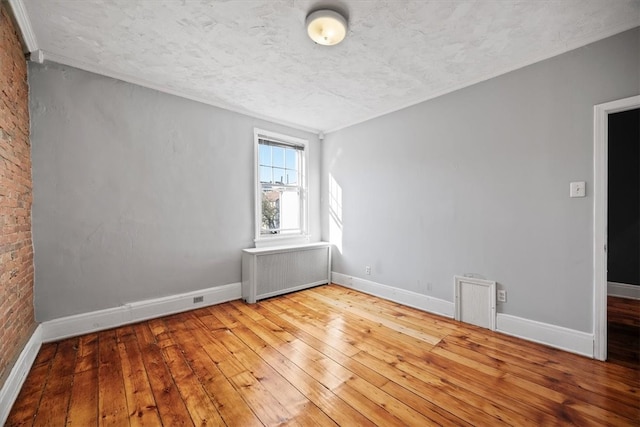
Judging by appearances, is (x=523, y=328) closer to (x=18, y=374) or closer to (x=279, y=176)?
(x=279, y=176)

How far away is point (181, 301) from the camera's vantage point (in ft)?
10.7

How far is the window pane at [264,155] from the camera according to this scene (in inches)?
161

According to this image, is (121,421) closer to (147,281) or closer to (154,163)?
(147,281)

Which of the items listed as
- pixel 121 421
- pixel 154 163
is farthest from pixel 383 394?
pixel 154 163

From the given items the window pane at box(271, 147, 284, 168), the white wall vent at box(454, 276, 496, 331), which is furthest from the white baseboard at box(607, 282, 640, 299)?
the window pane at box(271, 147, 284, 168)

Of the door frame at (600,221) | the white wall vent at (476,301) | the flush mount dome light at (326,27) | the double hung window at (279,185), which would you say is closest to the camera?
the flush mount dome light at (326,27)

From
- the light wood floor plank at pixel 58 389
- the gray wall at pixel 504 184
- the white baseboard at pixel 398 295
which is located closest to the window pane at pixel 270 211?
the white baseboard at pixel 398 295

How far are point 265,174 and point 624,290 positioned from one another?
5.36 meters

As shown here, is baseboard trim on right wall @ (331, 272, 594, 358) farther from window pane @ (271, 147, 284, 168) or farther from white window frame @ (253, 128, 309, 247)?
window pane @ (271, 147, 284, 168)

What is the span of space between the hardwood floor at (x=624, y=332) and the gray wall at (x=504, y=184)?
0.34 m

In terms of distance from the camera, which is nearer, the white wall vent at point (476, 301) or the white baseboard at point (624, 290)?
the white wall vent at point (476, 301)

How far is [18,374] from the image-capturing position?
1862mm

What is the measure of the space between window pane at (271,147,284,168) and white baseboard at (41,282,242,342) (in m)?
1.93

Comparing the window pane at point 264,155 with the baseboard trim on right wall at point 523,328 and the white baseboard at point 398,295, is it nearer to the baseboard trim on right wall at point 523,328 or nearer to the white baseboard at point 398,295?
the white baseboard at point 398,295
